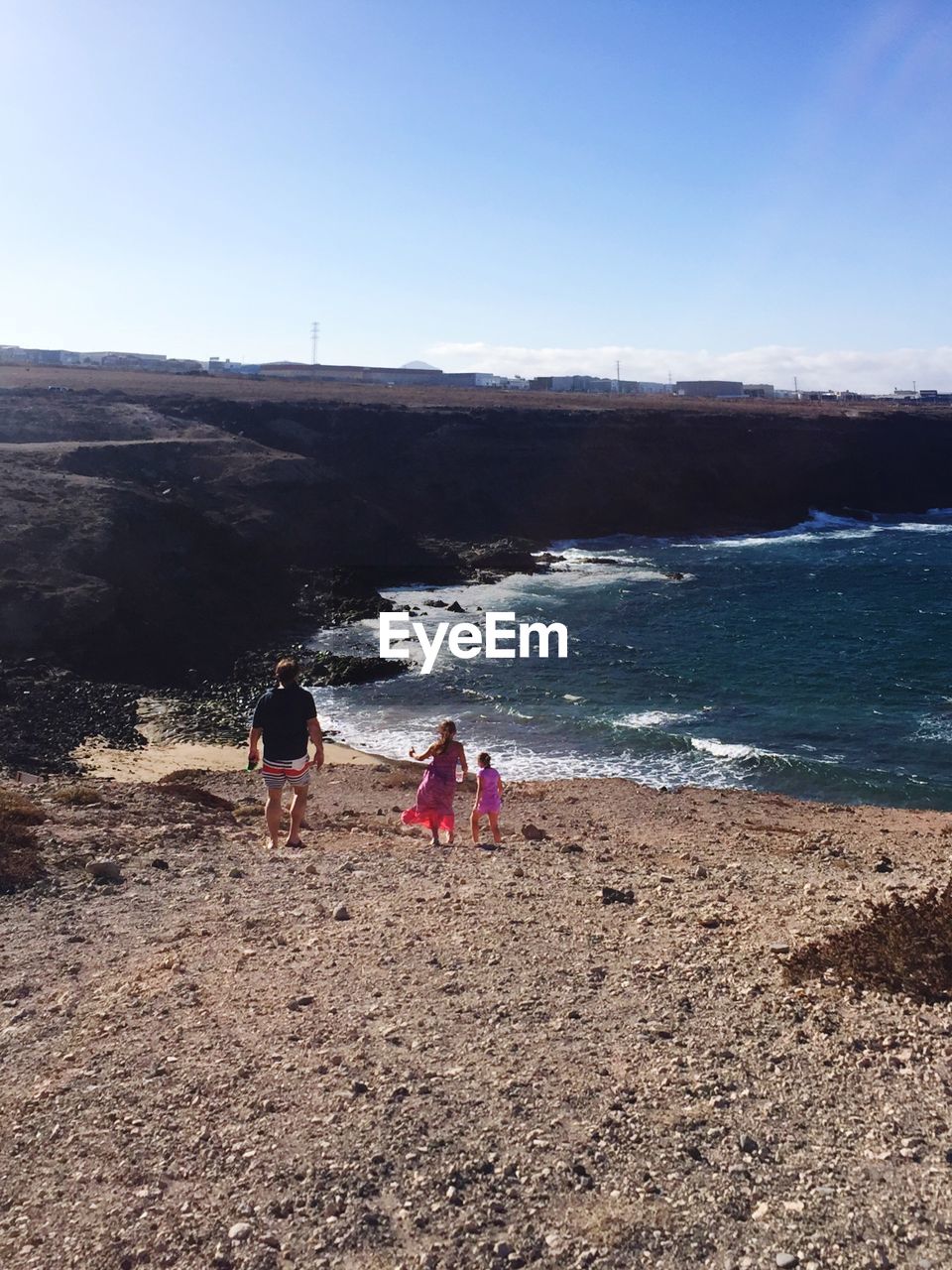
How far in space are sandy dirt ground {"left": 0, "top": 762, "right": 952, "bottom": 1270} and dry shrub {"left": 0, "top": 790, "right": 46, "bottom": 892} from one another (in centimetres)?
23

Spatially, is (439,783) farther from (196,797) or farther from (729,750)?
(729,750)

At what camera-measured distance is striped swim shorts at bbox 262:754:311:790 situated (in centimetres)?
1119

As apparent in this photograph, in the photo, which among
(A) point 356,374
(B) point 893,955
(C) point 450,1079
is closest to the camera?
(C) point 450,1079

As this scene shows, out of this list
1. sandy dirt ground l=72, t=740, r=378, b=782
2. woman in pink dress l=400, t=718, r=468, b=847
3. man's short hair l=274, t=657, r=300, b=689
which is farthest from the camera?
sandy dirt ground l=72, t=740, r=378, b=782

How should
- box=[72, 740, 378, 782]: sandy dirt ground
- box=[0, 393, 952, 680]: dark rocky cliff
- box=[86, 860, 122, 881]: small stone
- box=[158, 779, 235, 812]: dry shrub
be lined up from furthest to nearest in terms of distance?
box=[0, 393, 952, 680]: dark rocky cliff < box=[72, 740, 378, 782]: sandy dirt ground < box=[158, 779, 235, 812]: dry shrub < box=[86, 860, 122, 881]: small stone

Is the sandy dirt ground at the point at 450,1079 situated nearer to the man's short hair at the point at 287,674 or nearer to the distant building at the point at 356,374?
the man's short hair at the point at 287,674

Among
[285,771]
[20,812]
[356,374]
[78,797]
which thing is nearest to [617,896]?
[285,771]

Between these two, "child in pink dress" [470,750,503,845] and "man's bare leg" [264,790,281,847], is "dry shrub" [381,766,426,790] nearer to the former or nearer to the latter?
"child in pink dress" [470,750,503,845]

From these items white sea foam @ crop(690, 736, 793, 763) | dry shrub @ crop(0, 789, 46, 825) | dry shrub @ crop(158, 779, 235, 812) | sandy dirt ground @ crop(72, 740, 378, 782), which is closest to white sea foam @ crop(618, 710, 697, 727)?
white sea foam @ crop(690, 736, 793, 763)

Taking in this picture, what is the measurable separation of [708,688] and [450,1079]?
26.6m

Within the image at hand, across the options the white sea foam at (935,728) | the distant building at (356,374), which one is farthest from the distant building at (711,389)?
the white sea foam at (935,728)

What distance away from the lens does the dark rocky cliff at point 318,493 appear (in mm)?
34938

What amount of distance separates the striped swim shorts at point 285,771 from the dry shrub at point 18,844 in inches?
97.3

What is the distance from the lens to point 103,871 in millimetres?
10336
